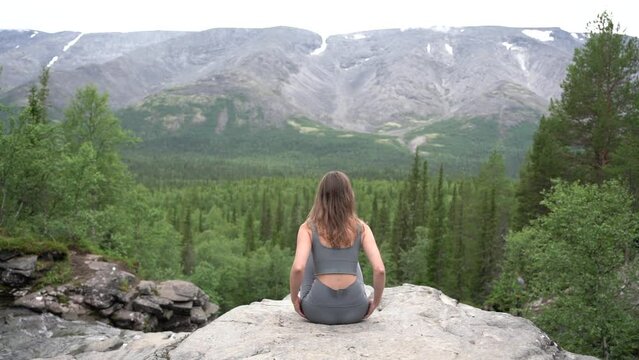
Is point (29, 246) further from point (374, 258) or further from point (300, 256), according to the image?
point (374, 258)

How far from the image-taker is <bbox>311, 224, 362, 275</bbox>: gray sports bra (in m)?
8.32

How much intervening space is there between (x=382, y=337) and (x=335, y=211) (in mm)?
2337

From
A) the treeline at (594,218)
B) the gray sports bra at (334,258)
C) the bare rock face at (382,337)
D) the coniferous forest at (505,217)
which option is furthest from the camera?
the coniferous forest at (505,217)

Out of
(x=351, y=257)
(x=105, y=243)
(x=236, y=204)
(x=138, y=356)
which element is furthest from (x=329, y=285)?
(x=236, y=204)

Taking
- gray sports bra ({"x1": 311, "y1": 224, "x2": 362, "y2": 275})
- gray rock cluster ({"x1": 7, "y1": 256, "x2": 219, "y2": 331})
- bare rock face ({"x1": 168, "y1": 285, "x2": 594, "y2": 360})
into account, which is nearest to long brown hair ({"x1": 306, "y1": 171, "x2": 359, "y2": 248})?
gray sports bra ({"x1": 311, "y1": 224, "x2": 362, "y2": 275})

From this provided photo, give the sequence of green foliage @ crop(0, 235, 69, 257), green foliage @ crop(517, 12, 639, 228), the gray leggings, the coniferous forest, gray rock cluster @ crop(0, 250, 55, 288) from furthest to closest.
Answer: green foliage @ crop(517, 12, 639, 228) → green foliage @ crop(0, 235, 69, 257) → gray rock cluster @ crop(0, 250, 55, 288) → the coniferous forest → the gray leggings

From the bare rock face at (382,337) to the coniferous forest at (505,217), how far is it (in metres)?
9.11

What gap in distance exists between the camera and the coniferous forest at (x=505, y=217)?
1906 centimetres

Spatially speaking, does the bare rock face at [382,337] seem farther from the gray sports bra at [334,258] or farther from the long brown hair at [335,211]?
the long brown hair at [335,211]

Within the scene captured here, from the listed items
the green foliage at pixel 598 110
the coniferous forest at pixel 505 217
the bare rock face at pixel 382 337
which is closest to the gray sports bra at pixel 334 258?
the bare rock face at pixel 382 337

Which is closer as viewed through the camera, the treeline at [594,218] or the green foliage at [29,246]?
the treeline at [594,218]

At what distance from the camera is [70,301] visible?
21062 mm

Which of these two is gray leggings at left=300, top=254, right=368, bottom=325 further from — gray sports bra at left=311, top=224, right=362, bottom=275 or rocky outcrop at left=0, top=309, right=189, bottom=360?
rocky outcrop at left=0, top=309, right=189, bottom=360

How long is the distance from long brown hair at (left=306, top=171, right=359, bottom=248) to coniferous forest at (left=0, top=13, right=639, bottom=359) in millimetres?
13729
